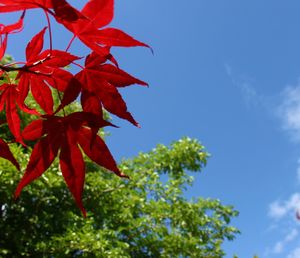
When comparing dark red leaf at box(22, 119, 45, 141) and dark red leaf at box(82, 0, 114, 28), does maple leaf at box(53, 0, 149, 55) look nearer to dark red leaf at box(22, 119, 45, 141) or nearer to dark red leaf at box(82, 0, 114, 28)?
dark red leaf at box(82, 0, 114, 28)

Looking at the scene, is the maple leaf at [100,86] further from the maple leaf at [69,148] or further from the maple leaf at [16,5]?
the maple leaf at [16,5]

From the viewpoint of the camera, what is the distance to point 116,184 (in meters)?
7.10

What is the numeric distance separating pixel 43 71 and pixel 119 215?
6.47 meters

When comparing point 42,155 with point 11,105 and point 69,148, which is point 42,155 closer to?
point 69,148

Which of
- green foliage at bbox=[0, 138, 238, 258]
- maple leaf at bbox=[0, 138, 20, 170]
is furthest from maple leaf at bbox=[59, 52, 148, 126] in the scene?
green foliage at bbox=[0, 138, 238, 258]

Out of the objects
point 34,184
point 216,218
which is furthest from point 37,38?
point 216,218

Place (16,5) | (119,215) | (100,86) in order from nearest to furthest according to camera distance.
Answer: (16,5)
(100,86)
(119,215)

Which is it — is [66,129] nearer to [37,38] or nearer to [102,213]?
[37,38]

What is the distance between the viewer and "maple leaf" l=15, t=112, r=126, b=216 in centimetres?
74

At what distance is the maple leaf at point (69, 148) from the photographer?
74 cm

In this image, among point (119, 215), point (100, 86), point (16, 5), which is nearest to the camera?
point (16, 5)

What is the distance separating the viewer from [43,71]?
843 millimetres

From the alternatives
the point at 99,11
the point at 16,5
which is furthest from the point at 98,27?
the point at 16,5

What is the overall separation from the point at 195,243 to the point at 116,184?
1669 mm
